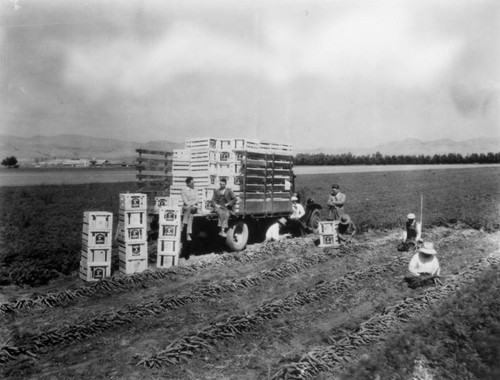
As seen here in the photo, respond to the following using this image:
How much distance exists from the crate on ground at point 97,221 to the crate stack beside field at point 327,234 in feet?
21.3

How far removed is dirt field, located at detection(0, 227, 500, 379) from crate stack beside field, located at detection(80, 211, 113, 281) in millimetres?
510

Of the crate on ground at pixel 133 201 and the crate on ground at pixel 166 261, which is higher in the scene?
the crate on ground at pixel 133 201

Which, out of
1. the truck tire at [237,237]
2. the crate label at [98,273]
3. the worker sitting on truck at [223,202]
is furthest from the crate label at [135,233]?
the truck tire at [237,237]

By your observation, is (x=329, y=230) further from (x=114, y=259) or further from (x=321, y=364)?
(x=321, y=364)

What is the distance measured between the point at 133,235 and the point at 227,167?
3.60 meters

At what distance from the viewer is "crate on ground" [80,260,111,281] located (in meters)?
9.38

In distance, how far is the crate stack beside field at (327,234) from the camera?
1338 centimetres

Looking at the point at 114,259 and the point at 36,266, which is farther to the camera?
the point at 114,259

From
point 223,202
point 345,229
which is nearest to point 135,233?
point 223,202

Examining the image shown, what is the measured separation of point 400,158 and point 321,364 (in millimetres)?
74062

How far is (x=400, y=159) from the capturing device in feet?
245

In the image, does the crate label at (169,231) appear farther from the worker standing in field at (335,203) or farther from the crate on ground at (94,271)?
the worker standing in field at (335,203)

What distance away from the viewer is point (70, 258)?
10.7 meters

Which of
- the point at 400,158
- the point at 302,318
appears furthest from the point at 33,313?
the point at 400,158
